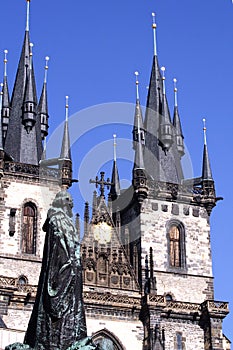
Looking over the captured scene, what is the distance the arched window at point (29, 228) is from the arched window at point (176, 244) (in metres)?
6.91

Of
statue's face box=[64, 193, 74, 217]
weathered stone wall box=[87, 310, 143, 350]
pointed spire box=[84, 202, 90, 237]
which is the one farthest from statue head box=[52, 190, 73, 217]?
pointed spire box=[84, 202, 90, 237]

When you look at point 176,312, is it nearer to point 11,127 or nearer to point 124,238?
point 124,238

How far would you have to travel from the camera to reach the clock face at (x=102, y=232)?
4053 centimetres

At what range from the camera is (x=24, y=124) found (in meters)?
41.4

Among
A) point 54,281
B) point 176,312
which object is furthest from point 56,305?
point 176,312

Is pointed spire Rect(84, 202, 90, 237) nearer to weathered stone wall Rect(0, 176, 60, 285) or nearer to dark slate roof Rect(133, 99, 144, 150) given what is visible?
weathered stone wall Rect(0, 176, 60, 285)

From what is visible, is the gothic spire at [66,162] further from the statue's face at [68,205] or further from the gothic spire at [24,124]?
the statue's face at [68,205]

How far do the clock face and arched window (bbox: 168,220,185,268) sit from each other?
3.08 m

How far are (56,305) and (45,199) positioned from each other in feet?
95.8

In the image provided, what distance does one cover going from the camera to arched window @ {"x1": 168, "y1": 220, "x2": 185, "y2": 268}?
1598 inches

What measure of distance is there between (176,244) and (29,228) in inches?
297

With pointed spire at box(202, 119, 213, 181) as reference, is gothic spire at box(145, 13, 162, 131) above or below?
above

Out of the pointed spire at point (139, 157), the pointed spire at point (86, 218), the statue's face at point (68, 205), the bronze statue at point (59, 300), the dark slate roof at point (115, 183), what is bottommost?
the bronze statue at point (59, 300)

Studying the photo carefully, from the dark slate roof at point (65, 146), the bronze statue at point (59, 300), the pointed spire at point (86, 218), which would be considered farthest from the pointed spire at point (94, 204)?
the bronze statue at point (59, 300)
